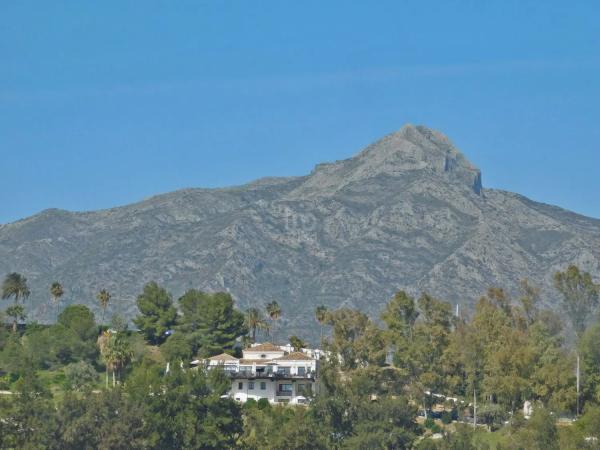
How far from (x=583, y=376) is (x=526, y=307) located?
21.3 metres

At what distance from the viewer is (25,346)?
183m

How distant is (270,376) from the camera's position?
16825cm

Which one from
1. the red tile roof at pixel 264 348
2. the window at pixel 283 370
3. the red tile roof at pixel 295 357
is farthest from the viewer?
the red tile roof at pixel 264 348

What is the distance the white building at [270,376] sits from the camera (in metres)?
167

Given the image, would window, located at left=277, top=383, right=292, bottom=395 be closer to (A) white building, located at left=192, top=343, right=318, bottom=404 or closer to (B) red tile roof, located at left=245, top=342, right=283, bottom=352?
(A) white building, located at left=192, top=343, right=318, bottom=404

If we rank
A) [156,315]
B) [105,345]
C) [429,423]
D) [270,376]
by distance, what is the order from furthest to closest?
[156,315] → [270,376] → [105,345] → [429,423]

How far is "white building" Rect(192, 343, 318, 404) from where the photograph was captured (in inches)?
6585

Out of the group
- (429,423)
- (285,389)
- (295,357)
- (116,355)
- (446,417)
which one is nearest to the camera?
(429,423)

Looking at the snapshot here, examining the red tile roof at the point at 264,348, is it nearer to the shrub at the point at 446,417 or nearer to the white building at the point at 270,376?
the white building at the point at 270,376

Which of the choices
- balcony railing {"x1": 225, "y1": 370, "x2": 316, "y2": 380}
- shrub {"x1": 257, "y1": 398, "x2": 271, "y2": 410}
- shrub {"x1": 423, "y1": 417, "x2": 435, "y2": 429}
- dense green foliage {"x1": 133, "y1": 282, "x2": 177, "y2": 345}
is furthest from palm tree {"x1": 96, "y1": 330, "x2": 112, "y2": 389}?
shrub {"x1": 423, "y1": 417, "x2": 435, "y2": 429}

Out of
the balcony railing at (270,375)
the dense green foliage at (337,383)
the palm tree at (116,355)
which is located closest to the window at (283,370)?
the balcony railing at (270,375)

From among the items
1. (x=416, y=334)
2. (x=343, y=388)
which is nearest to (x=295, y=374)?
(x=416, y=334)

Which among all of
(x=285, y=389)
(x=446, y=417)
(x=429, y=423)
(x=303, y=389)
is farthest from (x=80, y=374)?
(x=446, y=417)

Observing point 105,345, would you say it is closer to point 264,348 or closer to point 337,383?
point 264,348
